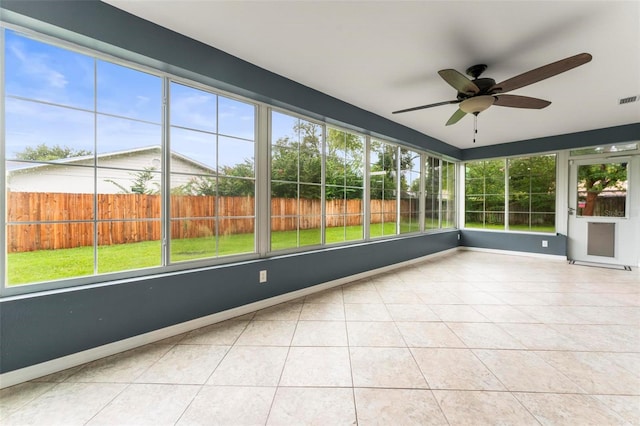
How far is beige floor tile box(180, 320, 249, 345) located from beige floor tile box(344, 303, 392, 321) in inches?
43.3

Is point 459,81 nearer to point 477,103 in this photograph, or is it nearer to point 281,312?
point 477,103

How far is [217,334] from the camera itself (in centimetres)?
232

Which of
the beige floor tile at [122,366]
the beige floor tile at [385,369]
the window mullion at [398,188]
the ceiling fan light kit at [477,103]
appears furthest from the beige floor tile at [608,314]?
the beige floor tile at [122,366]

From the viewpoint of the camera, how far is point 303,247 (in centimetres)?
338

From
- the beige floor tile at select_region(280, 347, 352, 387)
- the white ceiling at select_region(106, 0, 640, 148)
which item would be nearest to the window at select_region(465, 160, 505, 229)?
the white ceiling at select_region(106, 0, 640, 148)

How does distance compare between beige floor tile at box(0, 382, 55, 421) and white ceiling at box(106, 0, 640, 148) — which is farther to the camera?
white ceiling at box(106, 0, 640, 148)

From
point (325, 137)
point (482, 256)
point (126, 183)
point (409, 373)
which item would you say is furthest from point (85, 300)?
point (482, 256)

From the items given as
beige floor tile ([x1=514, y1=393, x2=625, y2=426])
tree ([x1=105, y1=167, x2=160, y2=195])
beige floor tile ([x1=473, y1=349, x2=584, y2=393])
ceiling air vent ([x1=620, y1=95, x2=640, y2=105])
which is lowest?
beige floor tile ([x1=514, y1=393, x2=625, y2=426])

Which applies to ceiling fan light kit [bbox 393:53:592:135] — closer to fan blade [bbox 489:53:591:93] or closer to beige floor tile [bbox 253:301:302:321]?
fan blade [bbox 489:53:591:93]

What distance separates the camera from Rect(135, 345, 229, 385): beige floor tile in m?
1.73

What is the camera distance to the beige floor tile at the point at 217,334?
86.4 inches

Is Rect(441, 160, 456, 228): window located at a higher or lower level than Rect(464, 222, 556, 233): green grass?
higher

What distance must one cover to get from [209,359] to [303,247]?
170 centimetres

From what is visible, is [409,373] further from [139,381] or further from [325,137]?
[325,137]
